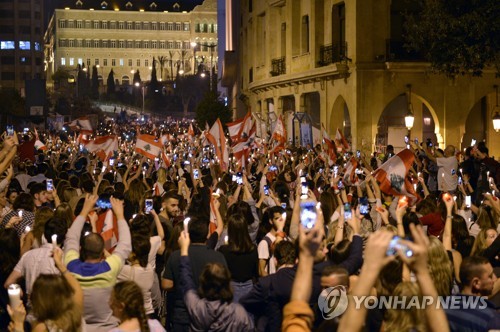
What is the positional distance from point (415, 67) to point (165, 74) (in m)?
153

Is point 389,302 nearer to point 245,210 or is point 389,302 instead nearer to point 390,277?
point 390,277

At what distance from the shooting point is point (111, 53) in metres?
191

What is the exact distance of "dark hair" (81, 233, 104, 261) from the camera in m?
7.11

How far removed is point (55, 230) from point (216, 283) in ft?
8.22

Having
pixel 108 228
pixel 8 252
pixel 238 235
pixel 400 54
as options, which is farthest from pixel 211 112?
pixel 8 252

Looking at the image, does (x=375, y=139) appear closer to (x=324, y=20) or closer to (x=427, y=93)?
(x=427, y=93)

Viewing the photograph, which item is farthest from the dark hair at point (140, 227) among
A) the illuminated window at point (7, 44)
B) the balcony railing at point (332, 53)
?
the illuminated window at point (7, 44)

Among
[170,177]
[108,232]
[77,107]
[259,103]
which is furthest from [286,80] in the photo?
[77,107]

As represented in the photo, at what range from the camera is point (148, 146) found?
20828mm

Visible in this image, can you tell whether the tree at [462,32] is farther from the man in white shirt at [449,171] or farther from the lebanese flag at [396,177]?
the lebanese flag at [396,177]

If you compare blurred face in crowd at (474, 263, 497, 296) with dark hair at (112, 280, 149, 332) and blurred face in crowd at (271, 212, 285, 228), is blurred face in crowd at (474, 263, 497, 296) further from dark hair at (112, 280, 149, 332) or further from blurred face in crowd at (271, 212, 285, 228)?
blurred face in crowd at (271, 212, 285, 228)

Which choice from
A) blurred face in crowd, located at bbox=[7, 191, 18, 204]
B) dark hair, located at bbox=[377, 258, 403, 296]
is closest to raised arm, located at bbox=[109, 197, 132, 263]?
dark hair, located at bbox=[377, 258, 403, 296]

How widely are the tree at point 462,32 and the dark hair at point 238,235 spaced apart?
1464 cm

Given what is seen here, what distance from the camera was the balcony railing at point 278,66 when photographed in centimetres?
4300
